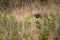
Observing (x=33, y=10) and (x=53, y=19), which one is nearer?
(x=53, y=19)

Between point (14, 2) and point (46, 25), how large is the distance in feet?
7.65

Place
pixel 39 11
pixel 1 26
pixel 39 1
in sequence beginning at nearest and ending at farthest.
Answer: pixel 1 26 < pixel 39 11 < pixel 39 1

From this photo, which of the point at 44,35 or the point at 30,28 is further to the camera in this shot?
the point at 30,28

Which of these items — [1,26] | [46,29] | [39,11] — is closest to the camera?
[46,29]

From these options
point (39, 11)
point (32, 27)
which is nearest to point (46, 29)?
point (32, 27)

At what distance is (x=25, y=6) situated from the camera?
6.25 meters

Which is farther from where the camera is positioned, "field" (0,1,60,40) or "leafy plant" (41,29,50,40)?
"field" (0,1,60,40)

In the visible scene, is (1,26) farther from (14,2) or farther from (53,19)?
(14,2)

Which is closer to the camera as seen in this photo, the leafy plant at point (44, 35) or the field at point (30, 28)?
the leafy plant at point (44, 35)

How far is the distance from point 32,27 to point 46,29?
576 mm

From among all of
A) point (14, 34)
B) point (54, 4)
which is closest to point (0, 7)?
point (54, 4)

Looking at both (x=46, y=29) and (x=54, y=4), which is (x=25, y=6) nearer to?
(x=54, y=4)

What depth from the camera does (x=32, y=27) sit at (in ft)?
16.1

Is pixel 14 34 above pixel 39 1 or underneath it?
underneath
